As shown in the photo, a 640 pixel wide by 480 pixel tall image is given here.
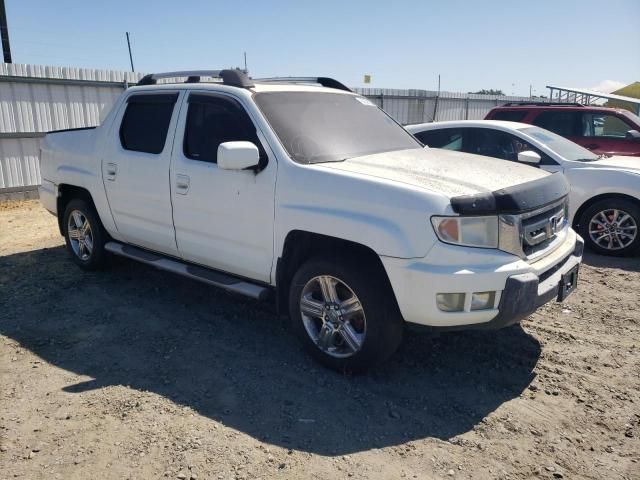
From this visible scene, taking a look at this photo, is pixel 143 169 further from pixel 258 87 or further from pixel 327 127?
pixel 327 127

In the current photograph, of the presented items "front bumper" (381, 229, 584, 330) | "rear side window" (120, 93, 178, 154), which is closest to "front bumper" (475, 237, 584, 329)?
"front bumper" (381, 229, 584, 330)

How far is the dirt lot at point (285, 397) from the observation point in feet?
9.42

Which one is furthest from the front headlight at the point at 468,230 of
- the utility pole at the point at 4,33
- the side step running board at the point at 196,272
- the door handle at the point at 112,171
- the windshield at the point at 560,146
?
the utility pole at the point at 4,33

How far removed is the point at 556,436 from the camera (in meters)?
3.07

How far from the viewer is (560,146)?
23.7ft

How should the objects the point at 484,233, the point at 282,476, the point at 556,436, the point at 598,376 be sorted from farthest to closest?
the point at 598,376 → the point at 484,233 → the point at 556,436 → the point at 282,476

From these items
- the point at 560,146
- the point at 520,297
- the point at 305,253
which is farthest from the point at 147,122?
the point at 560,146

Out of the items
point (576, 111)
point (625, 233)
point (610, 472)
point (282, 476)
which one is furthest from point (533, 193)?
point (576, 111)

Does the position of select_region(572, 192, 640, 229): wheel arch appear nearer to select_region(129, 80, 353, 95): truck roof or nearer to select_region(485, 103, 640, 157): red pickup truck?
select_region(485, 103, 640, 157): red pickup truck

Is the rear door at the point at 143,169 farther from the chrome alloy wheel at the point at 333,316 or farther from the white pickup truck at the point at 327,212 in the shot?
the chrome alloy wheel at the point at 333,316

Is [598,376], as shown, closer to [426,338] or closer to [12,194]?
[426,338]

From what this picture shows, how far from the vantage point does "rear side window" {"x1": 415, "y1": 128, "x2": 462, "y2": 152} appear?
24.6 feet

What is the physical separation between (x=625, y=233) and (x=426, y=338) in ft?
12.1

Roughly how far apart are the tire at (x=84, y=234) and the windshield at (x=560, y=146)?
213 inches
